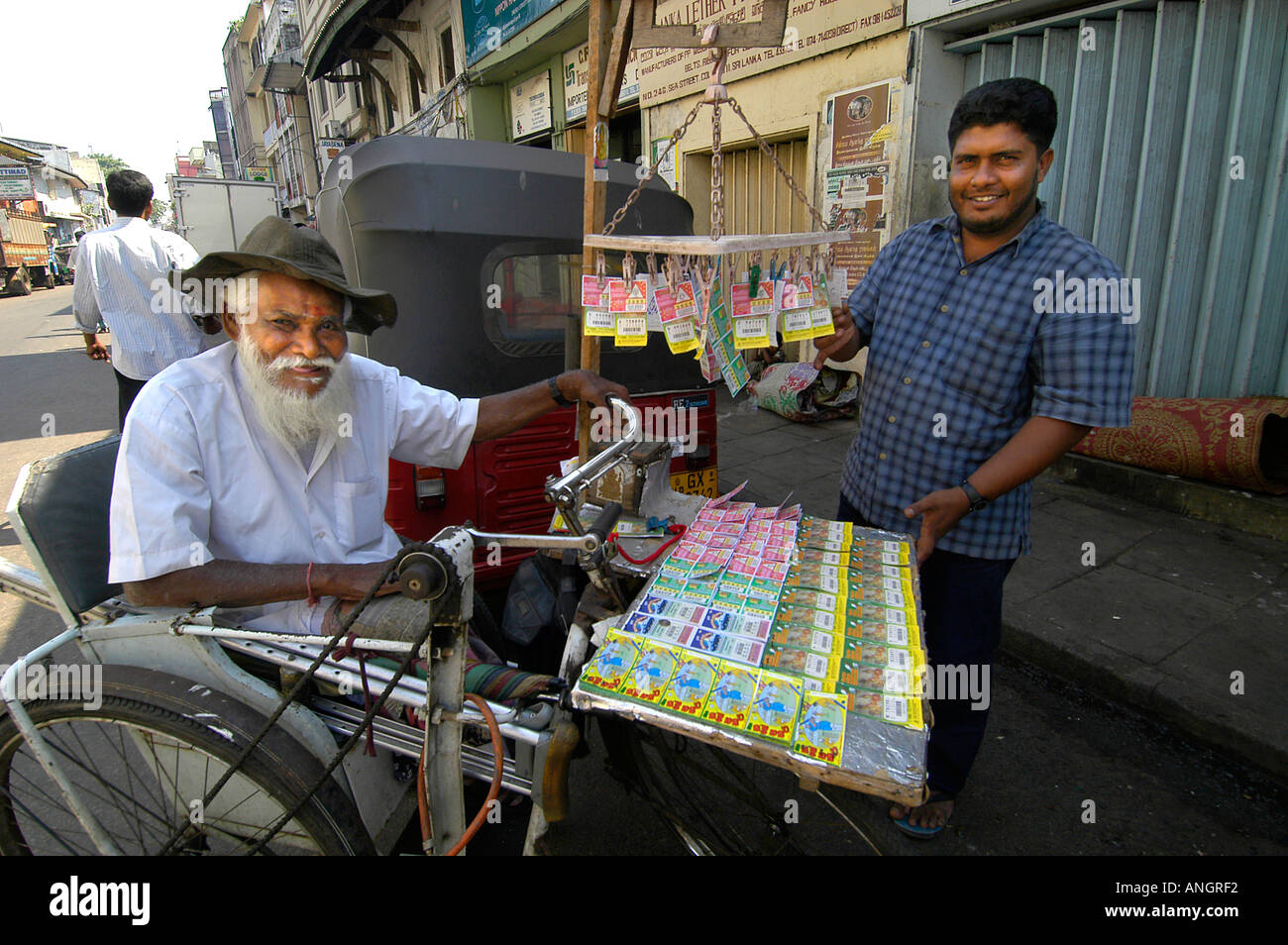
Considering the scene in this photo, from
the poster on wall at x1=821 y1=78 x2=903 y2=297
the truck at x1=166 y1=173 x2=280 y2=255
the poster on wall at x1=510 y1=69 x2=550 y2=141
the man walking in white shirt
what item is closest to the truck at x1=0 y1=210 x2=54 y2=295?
the truck at x1=166 y1=173 x2=280 y2=255

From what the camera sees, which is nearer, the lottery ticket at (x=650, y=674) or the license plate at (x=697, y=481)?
the lottery ticket at (x=650, y=674)

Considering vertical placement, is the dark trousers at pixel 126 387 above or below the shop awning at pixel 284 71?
below

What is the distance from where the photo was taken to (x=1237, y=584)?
344cm

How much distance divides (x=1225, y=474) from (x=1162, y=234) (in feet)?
5.32

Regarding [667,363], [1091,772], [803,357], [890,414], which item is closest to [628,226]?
[667,363]

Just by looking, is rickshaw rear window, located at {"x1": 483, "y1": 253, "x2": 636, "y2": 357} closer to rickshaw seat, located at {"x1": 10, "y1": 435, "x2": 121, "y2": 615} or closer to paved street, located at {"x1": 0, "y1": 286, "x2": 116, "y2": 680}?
rickshaw seat, located at {"x1": 10, "y1": 435, "x2": 121, "y2": 615}

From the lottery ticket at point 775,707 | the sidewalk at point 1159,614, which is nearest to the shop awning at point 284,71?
the sidewalk at point 1159,614

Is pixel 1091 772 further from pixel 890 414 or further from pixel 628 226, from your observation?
pixel 628 226

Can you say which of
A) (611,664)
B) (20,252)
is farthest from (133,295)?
(20,252)

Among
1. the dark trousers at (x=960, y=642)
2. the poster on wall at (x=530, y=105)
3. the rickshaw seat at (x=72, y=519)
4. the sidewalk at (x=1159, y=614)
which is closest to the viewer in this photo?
the rickshaw seat at (x=72, y=519)

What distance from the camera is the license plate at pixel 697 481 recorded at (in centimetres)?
348

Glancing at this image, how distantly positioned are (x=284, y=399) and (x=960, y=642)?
2025 mm

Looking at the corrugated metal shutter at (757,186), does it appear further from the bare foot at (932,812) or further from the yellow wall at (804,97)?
the bare foot at (932,812)

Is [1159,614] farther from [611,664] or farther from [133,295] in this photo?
[133,295]
